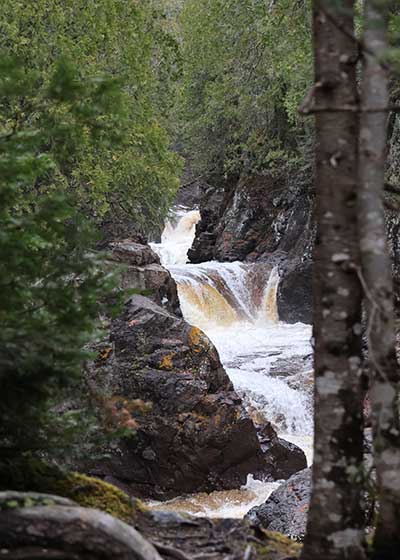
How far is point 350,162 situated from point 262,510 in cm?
570

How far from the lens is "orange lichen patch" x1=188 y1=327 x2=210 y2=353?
1198 cm

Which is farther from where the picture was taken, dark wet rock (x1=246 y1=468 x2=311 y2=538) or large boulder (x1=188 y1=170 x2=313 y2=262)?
large boulder (x1=188 y1=170 x2=313 y2=262)

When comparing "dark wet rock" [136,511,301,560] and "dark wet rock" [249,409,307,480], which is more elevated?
"dark wet rock" [136,511,301,560]

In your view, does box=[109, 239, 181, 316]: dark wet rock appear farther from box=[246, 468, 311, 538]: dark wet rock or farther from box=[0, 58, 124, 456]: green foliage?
box=[0, 58, 124, 456]: green foliage

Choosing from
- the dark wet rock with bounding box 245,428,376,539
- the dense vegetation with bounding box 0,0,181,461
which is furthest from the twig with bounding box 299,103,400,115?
the dark wet rock with bounding box 245,428,376,539

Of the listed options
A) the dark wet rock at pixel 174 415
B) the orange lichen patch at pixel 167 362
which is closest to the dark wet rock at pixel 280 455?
the dark wet rock at pixel 174 415

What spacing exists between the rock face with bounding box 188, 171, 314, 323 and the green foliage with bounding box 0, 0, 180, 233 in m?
5.44

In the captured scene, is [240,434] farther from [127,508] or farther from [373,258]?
[373,258]

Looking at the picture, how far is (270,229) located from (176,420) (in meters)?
16.6

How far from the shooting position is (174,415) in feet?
36.7

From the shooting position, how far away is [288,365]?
16.6 metres

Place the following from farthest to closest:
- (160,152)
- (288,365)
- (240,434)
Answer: (160,152) → (288,365) → (240,434)

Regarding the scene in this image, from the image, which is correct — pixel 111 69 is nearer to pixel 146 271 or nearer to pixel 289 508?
pixel 146 271

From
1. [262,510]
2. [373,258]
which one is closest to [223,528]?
[373,258]
